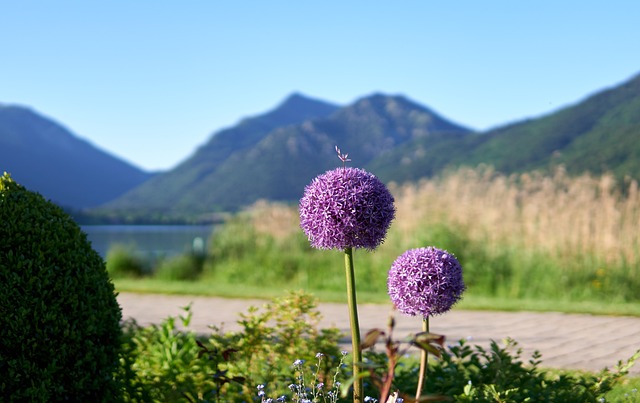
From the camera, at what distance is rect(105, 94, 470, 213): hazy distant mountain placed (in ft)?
443

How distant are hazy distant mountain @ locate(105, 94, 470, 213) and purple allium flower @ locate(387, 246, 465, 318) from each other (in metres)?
91.0

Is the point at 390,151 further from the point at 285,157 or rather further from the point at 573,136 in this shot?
the point at 573,136

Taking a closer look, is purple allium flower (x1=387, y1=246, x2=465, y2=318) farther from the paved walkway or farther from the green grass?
the green grass

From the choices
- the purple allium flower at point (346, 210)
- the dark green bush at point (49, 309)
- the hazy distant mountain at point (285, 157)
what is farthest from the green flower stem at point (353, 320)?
the hazy distant mountain at point (285, 157)

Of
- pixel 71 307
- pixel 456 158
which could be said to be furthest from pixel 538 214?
pixel 456 158

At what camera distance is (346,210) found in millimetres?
3211

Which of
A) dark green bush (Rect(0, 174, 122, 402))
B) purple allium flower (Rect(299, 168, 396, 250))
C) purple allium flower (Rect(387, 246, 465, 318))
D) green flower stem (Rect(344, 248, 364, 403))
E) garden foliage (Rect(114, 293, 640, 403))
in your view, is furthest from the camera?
garden foliage (Rect(114, 293, 640, 403))

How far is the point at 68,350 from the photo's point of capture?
154 inches

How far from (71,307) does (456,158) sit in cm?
7845

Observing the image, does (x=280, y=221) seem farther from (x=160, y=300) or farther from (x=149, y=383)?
(x=149, y=383)

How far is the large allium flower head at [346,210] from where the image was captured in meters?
3.21

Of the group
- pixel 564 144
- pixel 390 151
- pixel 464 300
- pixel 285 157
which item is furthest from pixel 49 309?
pixel 285 157

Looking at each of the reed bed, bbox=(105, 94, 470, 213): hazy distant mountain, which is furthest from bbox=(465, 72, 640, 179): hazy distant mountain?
the reed bed

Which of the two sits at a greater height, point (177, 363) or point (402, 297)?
point (402, 297)
